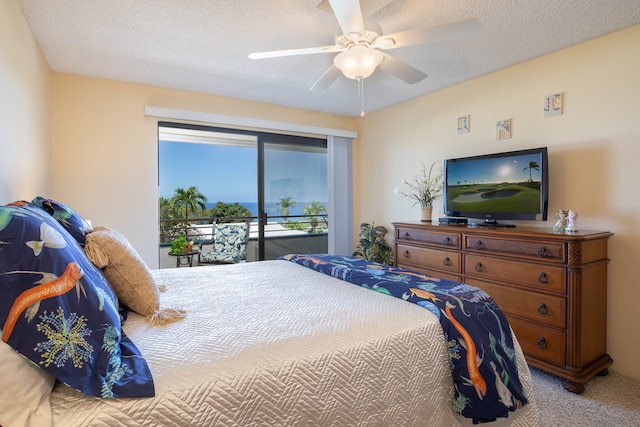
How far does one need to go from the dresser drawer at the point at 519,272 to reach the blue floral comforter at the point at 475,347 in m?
0.97

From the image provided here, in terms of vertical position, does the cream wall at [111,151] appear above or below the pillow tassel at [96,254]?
above

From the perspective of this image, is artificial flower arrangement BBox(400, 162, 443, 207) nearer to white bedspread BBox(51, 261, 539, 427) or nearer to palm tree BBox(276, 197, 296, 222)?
palm tree BBox(276, 197, 296, 222)

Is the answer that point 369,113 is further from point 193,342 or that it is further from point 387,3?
point 193,342

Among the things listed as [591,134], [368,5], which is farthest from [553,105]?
[368,5]

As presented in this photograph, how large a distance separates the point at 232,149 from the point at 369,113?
11.0 ft

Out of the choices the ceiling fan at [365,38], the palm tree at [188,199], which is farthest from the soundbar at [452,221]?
the palm tree at [188,199]

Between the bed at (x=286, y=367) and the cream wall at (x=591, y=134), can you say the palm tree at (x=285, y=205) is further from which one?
the bed at (x=286, y=367)

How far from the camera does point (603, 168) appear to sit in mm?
2504

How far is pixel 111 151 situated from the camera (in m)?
3.39

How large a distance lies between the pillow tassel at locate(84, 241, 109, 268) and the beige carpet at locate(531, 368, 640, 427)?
2.29 metres

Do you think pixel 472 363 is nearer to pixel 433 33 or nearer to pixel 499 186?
pixel 433 33

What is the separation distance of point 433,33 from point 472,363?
1.64 metres

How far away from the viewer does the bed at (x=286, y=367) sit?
2.89ft

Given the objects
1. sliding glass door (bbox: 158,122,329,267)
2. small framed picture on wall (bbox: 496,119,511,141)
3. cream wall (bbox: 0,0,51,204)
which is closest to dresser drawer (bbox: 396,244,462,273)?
small framed picture on wall (bbox: 496,119,511,141)
